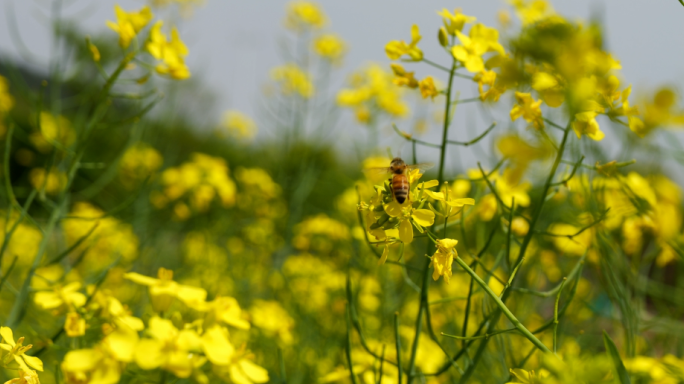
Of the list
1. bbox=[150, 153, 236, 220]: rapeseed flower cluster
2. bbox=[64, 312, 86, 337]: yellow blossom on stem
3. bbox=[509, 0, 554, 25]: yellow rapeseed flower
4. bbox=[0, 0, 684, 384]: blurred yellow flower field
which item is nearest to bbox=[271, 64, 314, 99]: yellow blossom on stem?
bbox=[0, 0, 684, 384]: blurred yellow flower field

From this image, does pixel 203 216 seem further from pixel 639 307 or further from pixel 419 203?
pixel 419 203

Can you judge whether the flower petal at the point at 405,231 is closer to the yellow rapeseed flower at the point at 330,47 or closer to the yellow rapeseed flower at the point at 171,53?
the yellow rapeseed flower at the point at 171,53

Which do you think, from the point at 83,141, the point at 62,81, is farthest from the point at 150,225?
the point at 83,141

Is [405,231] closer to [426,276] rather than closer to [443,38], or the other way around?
[426,276]

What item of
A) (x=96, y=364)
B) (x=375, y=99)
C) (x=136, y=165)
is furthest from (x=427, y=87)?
(x=136, y=165)

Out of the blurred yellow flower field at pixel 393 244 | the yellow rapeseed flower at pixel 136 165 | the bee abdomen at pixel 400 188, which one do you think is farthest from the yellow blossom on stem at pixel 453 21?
the yellow rapeseed flower at pixel 136 165
